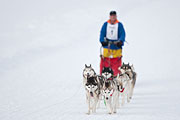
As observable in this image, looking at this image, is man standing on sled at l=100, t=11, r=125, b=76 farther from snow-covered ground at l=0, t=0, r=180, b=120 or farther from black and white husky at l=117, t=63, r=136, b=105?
snow-covered ground at l=0, t=0, r=180, b=120

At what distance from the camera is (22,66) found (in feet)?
39.9

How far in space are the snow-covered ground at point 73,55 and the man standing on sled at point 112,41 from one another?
98 centimetres

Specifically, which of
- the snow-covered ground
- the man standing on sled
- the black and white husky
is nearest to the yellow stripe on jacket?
the man standing on sled

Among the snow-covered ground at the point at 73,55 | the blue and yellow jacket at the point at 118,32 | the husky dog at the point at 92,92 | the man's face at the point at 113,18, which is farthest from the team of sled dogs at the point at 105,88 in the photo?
the man's face at the point at 113,18

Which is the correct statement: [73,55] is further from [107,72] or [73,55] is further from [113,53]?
[107,72]

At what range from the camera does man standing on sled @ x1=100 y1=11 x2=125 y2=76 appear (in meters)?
6.99

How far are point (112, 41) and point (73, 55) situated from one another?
28.2 feet

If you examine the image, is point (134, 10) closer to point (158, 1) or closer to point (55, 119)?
point (158, 1)

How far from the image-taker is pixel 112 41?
705 centimetres

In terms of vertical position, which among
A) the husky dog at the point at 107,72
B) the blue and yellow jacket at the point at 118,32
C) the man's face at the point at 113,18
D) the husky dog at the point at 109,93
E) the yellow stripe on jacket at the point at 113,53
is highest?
the man's face at the point at 113,18

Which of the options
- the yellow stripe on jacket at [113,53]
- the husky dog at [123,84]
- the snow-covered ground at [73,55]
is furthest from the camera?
the yellow stripe on jacket at [113,53]

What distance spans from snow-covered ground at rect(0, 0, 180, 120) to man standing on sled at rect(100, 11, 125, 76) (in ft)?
3.21

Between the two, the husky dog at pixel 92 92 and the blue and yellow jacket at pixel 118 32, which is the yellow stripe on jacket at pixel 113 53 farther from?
the husky dog at pixel 92 92

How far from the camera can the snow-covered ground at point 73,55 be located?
605 cm
